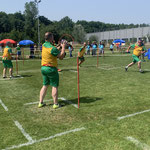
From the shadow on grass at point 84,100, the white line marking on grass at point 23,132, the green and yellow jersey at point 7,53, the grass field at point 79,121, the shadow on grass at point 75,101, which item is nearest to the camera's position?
the grass field at point 79,121

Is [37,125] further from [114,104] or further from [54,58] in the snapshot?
[114,104]

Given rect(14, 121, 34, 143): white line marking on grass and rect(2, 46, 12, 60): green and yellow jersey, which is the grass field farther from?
rect(2, 46, 12, 60): green and yellow jersey

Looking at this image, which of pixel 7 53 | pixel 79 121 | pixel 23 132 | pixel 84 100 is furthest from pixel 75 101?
pixel 7 53

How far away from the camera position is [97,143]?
11.3ft

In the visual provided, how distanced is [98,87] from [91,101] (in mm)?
1917

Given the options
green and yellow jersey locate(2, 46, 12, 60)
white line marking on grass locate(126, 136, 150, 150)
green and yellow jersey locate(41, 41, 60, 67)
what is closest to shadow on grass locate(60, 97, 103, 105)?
green and yellow jersey locate(41, 41, 60, 67)

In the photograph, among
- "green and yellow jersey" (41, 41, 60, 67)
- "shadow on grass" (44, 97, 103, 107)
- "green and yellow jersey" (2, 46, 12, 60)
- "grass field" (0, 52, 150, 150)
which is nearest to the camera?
"grass field" (0, 52, 150, 150)

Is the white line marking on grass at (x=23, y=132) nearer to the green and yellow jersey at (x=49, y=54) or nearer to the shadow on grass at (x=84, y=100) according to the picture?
the green and yellow jersey at (x=49, y=54)

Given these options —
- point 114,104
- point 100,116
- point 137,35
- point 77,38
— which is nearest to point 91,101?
point 114,104

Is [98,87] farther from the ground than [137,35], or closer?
closer

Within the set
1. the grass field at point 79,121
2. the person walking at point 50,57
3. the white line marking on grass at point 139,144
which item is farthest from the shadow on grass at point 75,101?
the white line marking on grass at point 139,144

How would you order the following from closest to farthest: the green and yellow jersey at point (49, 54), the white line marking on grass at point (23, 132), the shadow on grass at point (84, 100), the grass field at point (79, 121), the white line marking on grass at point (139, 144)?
the white line marking on grass at point (139, 144) < the grass field at point (79, 121) < the white line marking on grass at point (23, 132) < the green and yellow jersey at point (49, 54) < the shadow on grass at point (84, 100)

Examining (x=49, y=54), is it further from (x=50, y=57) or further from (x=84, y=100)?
(x=84, y=100)

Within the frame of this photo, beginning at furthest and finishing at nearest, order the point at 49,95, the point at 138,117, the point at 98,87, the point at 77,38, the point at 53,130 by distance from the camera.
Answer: the point at 77,38
the point at 98,87
the point at 49,95
the point at 138,117
the point at 53,130
